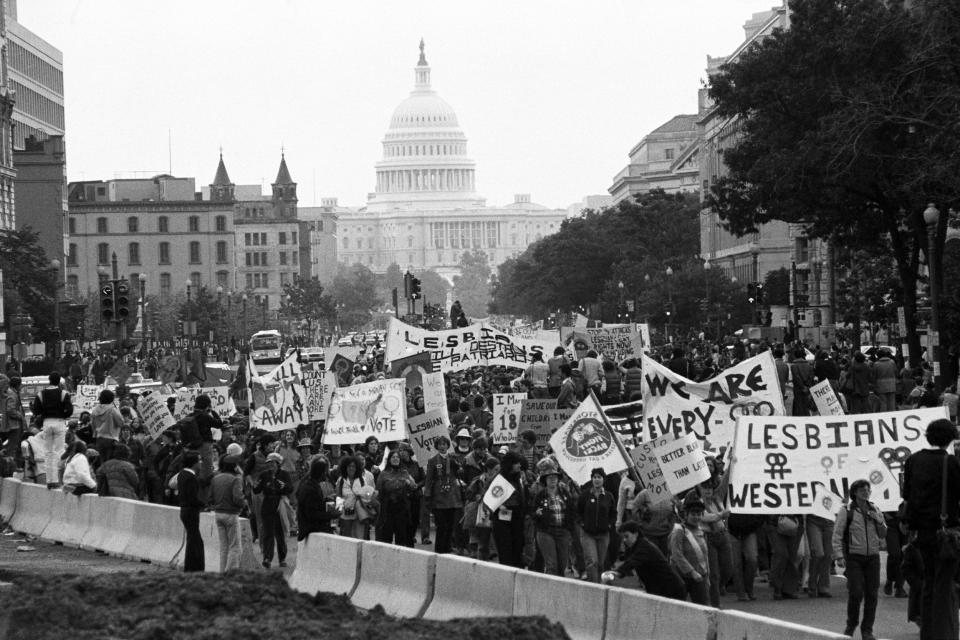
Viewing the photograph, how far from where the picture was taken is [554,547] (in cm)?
1948

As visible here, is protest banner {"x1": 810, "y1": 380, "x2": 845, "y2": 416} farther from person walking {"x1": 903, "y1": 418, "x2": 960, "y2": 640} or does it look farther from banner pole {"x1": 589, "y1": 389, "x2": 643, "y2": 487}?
person walking {"x1": 903, "y1": 418, "x2": 960, "y2": 640}

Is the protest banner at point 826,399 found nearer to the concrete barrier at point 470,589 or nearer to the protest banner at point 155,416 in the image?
the concrete barrier at point 470,589

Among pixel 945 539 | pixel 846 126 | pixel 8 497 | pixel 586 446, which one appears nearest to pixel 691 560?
pixel 586 446

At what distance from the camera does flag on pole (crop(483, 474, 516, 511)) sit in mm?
19625

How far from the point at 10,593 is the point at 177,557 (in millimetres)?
7907

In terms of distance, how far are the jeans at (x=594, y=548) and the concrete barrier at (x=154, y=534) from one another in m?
5.09

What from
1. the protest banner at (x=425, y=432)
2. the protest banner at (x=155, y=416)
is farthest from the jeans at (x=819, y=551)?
the protest banner at (x=155, y=416)

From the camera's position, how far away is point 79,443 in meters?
25.0

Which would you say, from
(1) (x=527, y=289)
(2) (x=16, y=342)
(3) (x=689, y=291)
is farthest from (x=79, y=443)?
(1) (x=527, y=289)

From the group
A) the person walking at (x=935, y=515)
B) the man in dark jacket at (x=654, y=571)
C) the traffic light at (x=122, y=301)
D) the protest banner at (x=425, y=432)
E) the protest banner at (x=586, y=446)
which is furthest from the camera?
the traffic light at (x=122, y=301)

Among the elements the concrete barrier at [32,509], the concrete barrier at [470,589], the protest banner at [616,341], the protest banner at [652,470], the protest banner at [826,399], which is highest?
the protest banner at [616,341]

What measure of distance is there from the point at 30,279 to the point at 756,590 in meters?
59.5

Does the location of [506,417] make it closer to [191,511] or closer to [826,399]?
[826,399]

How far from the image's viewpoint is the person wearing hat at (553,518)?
63.9 ft
